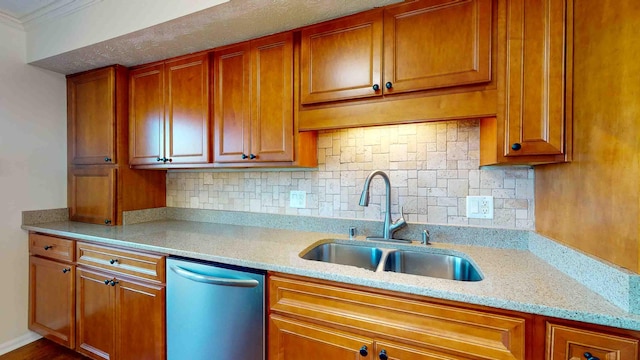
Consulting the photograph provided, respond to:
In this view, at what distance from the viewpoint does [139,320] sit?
1567 mm

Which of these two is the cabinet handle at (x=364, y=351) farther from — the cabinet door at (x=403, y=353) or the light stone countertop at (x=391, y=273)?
the light stone countertop at (x=391, y=273)

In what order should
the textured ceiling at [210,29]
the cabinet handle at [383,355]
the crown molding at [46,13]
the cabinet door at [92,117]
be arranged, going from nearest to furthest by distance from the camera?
the cabinet handle at [383,355] → the textured ceiling at [210,29] → the crown molding at [46,13] → the cabinet door at [92,117]

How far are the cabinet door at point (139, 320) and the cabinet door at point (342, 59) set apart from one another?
1.34 metres

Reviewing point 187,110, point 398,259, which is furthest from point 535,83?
point 187,110

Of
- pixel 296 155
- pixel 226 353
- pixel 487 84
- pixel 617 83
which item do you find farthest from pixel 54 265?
pixel 617 83

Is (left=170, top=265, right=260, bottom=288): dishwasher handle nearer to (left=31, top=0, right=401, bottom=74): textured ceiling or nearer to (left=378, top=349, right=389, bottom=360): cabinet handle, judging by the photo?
(left=378, top=349, right=389, bottom=360): cabinet handle

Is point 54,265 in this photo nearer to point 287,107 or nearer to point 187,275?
point 187,275

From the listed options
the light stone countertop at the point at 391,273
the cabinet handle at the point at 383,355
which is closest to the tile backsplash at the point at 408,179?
the light stone countertop at the point at 391,273

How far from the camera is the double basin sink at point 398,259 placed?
1.37 meters

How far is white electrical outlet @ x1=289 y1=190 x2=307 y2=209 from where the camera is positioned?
188 centimetres

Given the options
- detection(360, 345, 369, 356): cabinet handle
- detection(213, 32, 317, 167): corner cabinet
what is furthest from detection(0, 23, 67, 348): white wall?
detection(360, 345, 369, 356): cabinet handle

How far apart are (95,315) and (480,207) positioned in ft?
7.67

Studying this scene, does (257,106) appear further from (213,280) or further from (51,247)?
(51,247)

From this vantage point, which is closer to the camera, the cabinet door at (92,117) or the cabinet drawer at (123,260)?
the cabinet drawer at (123,260)
